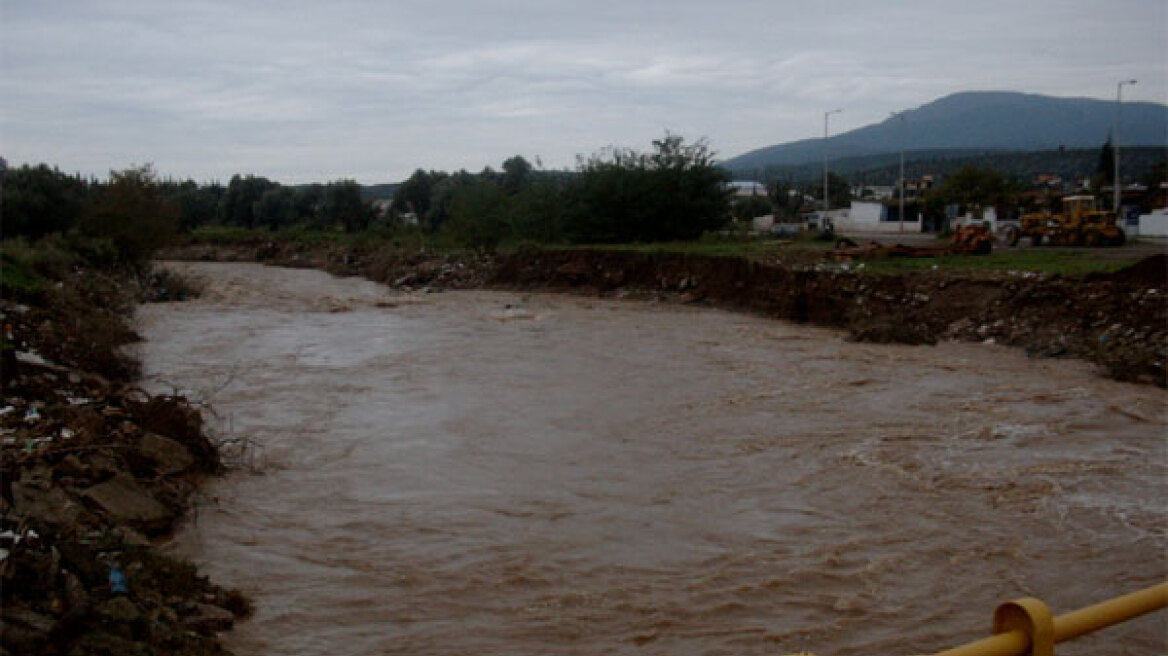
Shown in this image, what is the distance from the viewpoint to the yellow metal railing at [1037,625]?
2.31 metres

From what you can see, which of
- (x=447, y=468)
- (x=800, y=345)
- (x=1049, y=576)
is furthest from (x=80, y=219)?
(x=1049, y=576)

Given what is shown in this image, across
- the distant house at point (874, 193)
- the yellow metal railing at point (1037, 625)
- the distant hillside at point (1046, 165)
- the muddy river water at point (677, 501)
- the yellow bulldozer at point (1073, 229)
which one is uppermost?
the distant hillside at point (1046, 165)

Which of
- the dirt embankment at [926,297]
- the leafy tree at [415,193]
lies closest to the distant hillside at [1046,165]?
the leafy tree at [415,193]

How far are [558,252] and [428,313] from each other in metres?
9.97

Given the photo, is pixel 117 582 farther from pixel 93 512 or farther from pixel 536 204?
pixel 536 204

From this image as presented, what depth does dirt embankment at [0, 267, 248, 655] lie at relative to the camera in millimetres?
5371

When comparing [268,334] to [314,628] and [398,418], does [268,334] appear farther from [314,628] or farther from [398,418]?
[314,628]

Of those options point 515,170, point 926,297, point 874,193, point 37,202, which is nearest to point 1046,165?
point 874,193

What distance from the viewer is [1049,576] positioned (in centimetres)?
830

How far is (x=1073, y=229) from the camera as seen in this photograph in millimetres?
34062

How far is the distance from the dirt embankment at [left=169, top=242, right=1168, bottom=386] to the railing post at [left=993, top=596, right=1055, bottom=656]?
53.3ft

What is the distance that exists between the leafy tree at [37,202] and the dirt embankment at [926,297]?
16.5 m

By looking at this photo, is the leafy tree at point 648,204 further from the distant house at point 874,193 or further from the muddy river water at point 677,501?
the distant house at point 874,193

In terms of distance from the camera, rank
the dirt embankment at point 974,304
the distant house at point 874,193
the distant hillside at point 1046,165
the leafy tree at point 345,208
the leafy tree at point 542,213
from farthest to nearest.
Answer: the distant hillside at point 1046,165, the distant house at point 874,193, the leafy tree at point 345,208, the leafy tree at point 542,213, the dirt embankment at point 974,304
